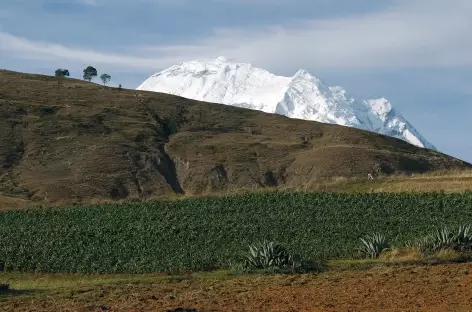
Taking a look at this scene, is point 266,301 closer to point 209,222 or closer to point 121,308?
point 121,308

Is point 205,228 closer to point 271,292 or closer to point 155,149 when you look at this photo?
point 271,292

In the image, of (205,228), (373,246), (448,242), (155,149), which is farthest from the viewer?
(155,149)

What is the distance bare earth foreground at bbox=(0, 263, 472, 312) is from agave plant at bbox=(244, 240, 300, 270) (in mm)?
→ 889

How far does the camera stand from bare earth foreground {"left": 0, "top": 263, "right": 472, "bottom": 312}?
1636 centimetres

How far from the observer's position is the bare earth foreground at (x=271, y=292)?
1636 cm

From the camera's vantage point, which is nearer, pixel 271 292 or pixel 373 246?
pixel 271 292

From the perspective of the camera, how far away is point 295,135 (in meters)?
102

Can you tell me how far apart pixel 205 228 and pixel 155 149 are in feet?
190

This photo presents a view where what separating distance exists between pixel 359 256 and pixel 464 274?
6.26 metres

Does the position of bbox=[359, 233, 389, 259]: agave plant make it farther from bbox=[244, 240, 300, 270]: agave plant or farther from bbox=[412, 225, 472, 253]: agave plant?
bbox=[244, 240, 300, 270]: agave plant

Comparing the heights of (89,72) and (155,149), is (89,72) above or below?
above

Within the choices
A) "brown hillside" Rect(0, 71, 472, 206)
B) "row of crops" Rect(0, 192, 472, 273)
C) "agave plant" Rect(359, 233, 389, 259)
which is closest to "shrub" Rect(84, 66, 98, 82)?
"brown hillside" Rect(0, 71, 472, 206)

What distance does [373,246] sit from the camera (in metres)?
25.6

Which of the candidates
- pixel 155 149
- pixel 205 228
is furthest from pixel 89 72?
pixel 205 228
